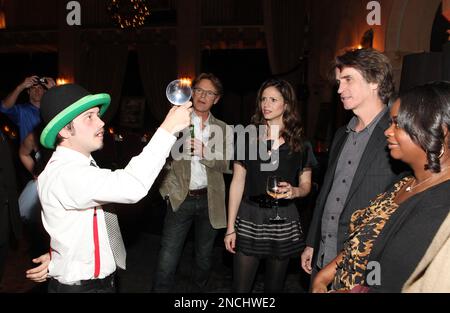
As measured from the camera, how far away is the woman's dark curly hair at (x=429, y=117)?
1.48 m

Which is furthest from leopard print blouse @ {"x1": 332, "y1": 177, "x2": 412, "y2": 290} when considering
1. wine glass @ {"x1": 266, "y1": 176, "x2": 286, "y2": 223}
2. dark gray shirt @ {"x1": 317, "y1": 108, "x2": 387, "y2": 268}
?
wine glass @ {"x1": 266, "y1": 176, "x2": 286, "y2": 223}

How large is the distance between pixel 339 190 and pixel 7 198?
2387mm

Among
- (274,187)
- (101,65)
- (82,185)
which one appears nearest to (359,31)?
(274,187)

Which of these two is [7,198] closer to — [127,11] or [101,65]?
[127,11]

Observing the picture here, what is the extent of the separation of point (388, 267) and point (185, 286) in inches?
115

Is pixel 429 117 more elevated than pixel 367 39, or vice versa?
pixel 367 39

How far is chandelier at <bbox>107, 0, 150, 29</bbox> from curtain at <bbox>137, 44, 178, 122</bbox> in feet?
13.6

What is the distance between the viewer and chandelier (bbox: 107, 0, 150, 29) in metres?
7.72

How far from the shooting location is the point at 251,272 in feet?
8.81

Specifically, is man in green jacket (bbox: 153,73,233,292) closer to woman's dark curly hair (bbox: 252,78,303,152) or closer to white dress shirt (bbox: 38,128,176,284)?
woman's dark curly hair (bbox: 252,78,303,152)

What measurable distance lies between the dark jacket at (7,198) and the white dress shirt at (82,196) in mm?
1259

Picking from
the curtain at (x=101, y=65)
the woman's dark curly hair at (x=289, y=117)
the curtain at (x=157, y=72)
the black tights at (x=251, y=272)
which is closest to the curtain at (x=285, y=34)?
the curtain at (x=157, y=72)
